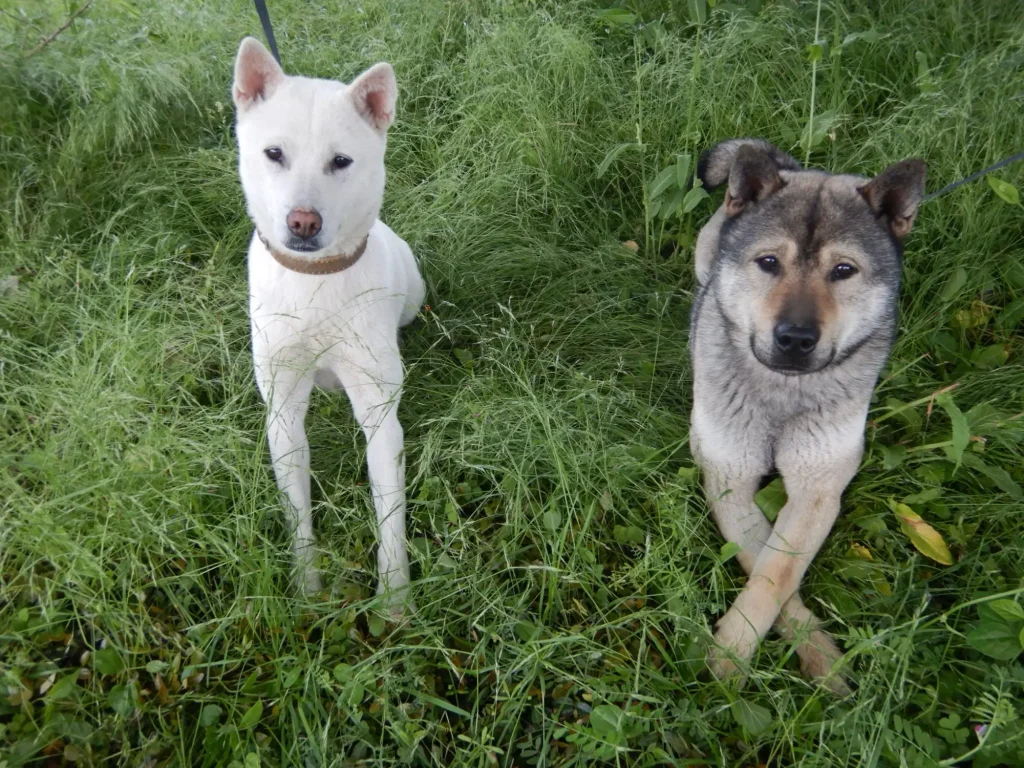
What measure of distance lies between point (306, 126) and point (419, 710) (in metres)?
1.58

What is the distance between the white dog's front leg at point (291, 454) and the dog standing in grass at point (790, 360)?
1232 mm

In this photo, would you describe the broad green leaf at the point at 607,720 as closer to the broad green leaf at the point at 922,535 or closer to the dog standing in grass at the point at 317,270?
the dog standing in grass at the point at 317,270

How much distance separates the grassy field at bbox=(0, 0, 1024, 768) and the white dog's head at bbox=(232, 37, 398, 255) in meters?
0.67

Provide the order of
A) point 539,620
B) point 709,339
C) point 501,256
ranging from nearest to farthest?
point 539,620, point 709,339, point 501,256

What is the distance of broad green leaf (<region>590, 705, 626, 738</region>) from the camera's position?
163 centimetres

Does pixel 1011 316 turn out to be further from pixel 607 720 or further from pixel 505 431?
pixel 607 720

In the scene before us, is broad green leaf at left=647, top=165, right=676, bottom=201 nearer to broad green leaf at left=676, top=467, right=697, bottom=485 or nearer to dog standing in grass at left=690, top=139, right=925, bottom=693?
dog standing in grass at left=690, top=139, right=925, bottom=693

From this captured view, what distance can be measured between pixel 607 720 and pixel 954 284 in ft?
7.08

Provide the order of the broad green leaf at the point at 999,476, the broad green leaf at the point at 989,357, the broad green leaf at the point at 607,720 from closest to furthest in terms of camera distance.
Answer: the broad green leaf at the point at 607,720
the broad green leaf at the point at 999,476
the broad green leaf at the point at 989,357

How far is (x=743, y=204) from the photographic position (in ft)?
7.02

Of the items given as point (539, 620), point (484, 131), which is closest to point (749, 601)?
point (539, 620)

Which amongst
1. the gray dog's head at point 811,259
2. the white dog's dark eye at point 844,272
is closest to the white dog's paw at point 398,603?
the gray dog's head at point 811,259

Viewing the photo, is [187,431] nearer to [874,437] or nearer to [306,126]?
[306,126]

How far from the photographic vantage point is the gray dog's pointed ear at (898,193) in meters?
1.89
